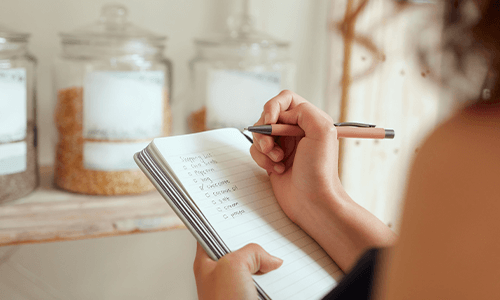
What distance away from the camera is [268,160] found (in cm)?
46

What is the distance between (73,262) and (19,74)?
43cm

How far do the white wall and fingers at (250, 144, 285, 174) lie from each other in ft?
1.25

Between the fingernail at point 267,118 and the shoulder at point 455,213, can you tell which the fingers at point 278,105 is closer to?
the fingernail at point 267,118

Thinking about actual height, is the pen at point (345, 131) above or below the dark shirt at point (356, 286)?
above

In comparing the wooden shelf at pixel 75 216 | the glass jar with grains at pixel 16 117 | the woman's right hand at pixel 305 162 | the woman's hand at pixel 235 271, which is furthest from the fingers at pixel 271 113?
the glass jar with grains at pixel 16 117

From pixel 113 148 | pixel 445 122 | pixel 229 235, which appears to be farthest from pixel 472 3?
pixel 113 148

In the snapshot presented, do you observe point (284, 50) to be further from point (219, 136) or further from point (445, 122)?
point (445, 122)

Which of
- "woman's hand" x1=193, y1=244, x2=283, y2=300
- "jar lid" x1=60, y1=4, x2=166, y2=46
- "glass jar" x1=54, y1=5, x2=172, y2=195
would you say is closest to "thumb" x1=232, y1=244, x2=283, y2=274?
"woman's hand" x1=193, y1=244, x2=283, y2=300

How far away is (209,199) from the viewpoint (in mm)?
396

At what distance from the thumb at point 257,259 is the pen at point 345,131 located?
0.41 feet

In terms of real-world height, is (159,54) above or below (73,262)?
above

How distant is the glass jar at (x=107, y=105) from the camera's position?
0.60 meters

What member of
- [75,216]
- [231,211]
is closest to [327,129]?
[231,211]

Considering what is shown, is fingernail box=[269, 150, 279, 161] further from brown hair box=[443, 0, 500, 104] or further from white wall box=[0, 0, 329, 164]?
white wall box=[0, 0, 329, 164]
